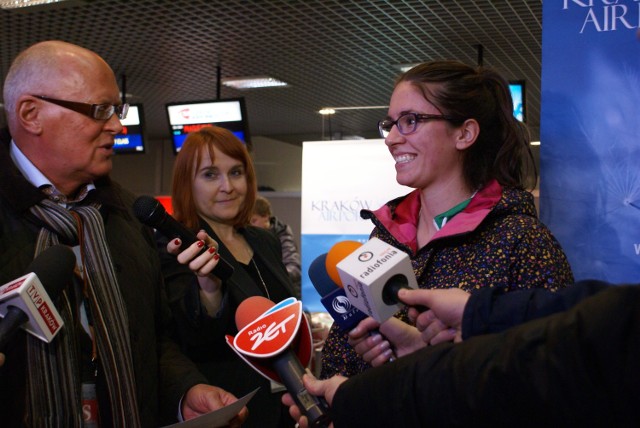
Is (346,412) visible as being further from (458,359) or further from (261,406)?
(261,406)

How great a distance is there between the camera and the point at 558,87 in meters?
2.18

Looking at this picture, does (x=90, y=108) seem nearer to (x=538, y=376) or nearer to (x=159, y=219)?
(x=159, y=219)

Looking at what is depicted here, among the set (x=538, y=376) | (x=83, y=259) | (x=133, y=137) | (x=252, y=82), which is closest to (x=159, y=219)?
(x=83, y=259)

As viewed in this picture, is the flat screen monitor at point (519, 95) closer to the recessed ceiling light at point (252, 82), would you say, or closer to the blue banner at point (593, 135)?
the recessed ceiling light at point (252, 82)

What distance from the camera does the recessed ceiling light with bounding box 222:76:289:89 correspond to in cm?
883

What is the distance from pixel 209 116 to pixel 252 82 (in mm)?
1295

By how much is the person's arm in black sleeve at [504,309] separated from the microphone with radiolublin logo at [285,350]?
0.35m

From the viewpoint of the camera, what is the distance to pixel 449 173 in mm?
1930

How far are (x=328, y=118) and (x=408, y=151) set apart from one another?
9216mm

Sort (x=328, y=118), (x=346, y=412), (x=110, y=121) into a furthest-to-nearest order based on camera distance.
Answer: (x=328, y=118) → (x=110, y=121) → (x=346, y=412)

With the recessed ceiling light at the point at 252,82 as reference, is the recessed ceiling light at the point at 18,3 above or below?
above

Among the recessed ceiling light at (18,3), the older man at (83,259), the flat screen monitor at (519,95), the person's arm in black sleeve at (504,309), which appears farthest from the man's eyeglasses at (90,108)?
the flat screen monitor at (519,95)

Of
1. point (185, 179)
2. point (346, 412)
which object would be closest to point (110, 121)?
point (185, 179)

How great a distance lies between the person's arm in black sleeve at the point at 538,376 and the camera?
0.85m
